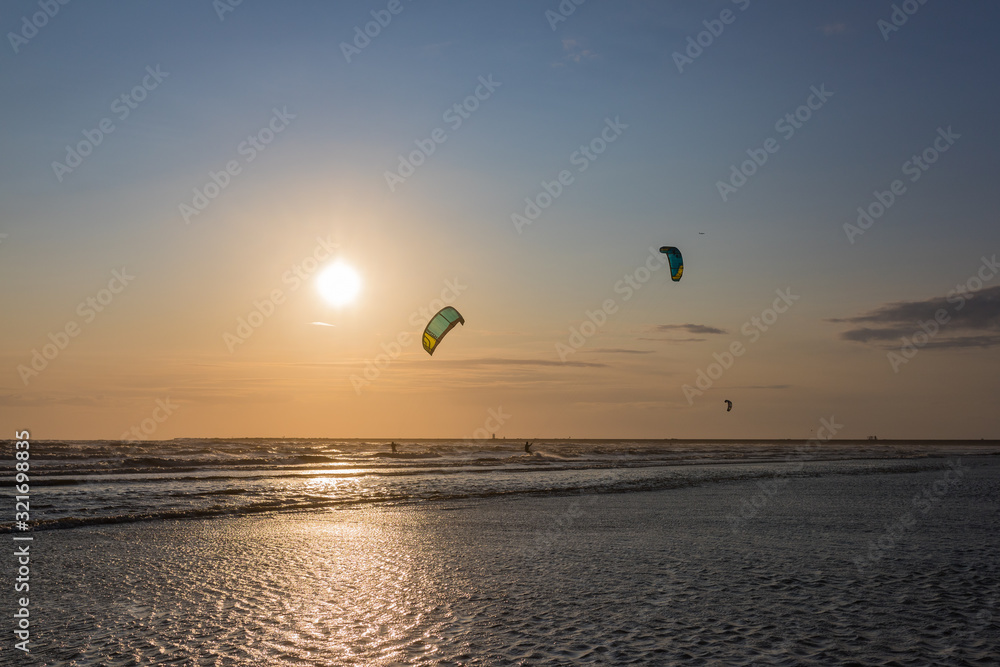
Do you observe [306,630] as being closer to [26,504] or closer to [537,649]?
[537,649]

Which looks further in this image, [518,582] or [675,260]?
[675,260]

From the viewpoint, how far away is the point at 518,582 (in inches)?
432

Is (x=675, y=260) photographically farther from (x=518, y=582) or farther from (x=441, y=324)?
(x=518, y=582)

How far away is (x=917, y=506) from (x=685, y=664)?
17722 millimetres

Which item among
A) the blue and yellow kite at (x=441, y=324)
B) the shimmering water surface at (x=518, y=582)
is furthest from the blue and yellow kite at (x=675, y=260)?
the shimmering water surface at (x=518, y=582)

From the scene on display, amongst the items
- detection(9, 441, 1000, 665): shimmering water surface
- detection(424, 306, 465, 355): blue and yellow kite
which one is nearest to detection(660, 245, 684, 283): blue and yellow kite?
detection(424, 306, 465, 355): blue and yellow kite

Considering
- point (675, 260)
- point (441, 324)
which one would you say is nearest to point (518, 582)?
point (441, 324)

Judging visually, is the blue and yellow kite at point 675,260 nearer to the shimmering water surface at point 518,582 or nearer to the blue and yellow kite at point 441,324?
the blue and yellow kite at point 441,324

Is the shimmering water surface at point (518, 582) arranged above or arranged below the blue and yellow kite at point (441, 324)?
below

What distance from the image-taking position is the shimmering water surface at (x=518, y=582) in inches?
301

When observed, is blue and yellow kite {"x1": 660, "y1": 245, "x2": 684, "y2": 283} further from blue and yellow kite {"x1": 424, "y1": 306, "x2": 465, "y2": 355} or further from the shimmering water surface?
the shimmering water surface

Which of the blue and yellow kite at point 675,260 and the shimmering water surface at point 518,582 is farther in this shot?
the blue and yellow kite at point 675,260

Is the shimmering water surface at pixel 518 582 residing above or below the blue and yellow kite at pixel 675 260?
below

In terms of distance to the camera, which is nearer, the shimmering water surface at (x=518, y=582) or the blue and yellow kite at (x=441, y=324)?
the shimmering water surface at (x=518, y=582)
